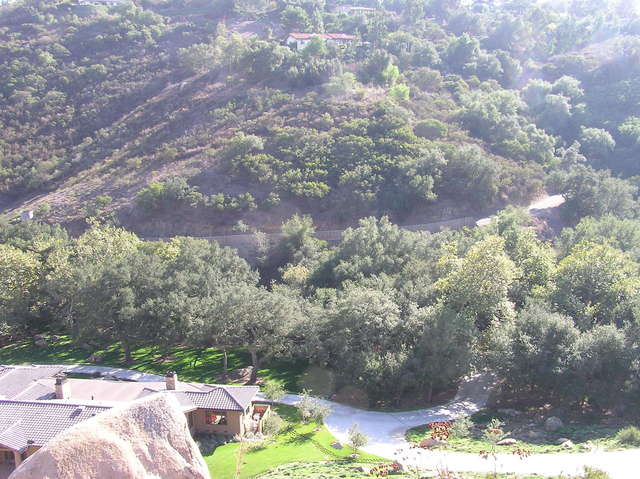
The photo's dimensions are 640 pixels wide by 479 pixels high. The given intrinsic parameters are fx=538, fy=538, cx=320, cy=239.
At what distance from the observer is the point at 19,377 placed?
30.9 meters

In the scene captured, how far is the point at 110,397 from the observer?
28.5m

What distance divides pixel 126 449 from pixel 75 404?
12581 mm

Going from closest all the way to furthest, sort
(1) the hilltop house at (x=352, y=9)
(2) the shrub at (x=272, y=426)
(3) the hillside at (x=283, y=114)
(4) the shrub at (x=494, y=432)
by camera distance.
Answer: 1. (4) the shrub at (x=494, y=432)
2. (2) the shrub at (x=272, y=426)
3. (3) the hillside at (x=283, y=114)
4. (1) the hilltop house at (x=352, y=9)

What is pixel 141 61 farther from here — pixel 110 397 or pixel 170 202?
pixel 110 397

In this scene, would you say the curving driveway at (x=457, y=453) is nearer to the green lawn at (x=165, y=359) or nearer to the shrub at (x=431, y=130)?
the green lawn at (x=165, y=359)

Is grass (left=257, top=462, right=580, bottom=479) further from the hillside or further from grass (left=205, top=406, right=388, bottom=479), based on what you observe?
the hillside

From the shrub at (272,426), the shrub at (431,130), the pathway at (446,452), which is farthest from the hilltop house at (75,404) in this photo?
the shrub at (431,130)

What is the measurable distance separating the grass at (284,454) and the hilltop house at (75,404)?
183cm

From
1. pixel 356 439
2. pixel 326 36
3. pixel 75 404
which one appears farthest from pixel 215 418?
pixel 326 36

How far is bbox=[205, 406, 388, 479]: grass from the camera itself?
24.0 metres

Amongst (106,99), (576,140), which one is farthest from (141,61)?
(576,140)

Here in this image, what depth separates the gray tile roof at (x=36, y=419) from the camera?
23016mm

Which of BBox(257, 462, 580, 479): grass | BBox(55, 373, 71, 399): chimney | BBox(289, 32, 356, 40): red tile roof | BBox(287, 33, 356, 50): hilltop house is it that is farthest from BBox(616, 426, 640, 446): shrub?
BBox(289, 32, 356, 40): red tile roof

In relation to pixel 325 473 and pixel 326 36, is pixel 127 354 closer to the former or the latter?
pixel 325 473
